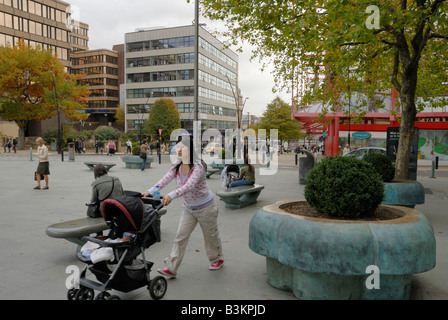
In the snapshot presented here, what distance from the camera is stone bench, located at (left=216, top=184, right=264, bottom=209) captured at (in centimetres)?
891

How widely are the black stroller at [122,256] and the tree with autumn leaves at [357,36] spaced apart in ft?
19.8

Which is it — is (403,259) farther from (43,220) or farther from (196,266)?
(43,220)

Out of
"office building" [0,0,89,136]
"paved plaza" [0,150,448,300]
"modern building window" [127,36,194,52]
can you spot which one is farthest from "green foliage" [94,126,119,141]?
"paved plaza" [0,150,448,300]

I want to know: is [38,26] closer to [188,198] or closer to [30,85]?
[30,85]

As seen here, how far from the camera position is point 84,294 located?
3771 millimetres

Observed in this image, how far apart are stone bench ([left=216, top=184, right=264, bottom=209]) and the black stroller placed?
4919mm

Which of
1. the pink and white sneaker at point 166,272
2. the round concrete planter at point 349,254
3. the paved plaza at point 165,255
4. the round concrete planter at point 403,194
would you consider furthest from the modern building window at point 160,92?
the round concrete planter at point 349,254

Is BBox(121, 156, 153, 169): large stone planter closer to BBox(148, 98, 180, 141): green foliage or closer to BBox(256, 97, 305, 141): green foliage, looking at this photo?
BBox(148, 98, 180, 141): green foliage

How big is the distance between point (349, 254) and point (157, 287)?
2.03m

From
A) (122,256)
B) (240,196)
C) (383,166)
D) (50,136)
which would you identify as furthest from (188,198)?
(50,136)

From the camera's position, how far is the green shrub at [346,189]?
4.09 m

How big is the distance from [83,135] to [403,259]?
49.1 meters

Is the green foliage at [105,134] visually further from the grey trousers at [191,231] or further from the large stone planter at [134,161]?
the grey trousers at [191,231]
